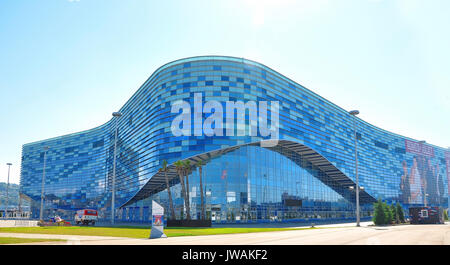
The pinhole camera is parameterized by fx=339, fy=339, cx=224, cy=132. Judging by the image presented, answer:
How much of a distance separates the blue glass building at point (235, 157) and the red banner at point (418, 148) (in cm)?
1412

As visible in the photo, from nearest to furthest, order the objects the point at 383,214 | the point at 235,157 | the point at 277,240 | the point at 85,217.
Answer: the point at 277,240 → the point at 383,214 → the point at 85,217 → the point at 235,157

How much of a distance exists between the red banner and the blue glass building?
14.1m

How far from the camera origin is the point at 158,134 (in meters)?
73.1

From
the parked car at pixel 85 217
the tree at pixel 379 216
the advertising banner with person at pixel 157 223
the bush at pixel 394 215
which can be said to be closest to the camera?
the advertising banner with person at pixel 157 223

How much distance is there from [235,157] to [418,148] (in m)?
125

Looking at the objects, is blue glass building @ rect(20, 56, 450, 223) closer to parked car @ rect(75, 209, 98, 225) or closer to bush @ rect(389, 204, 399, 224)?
parked car @ rect(75, 209, 98, 225)

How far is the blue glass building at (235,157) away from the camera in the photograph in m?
68.3

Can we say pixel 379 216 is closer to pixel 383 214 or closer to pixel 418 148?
pixel 383 214

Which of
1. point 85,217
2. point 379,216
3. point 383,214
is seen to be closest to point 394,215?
point 383,214

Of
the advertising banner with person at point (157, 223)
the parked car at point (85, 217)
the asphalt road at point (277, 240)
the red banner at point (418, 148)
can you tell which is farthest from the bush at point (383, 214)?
the red banner at point (418, 148)

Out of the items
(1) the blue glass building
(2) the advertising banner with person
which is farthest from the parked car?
(2) the advertising banner with person

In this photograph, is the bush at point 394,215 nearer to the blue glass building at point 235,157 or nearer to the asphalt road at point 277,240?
the blue glass building at point 235,157

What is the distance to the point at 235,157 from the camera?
68875 millimetres
